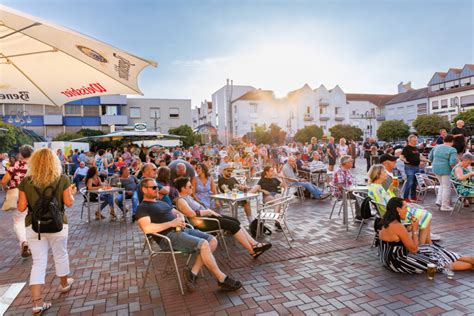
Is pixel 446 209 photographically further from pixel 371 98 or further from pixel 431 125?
pixel 371 98

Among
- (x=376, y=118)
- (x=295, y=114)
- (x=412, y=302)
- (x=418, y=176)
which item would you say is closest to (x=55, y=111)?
(x=295, y=114)

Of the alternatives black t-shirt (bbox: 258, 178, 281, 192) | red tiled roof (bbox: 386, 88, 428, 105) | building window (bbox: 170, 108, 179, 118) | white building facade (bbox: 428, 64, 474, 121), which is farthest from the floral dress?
red tiled roof (bbox: 386, 88, 428, 105)

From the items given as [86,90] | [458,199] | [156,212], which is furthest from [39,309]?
[458,199]

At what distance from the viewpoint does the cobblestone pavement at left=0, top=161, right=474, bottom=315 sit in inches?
134

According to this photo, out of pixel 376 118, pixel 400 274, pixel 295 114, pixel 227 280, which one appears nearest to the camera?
pixel 227 280

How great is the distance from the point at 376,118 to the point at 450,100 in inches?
565

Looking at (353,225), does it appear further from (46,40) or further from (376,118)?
(376,118)

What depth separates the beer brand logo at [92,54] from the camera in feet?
9.88

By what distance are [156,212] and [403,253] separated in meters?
3.11

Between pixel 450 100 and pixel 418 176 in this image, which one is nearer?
pixel 418 176

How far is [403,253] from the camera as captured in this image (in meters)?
4.10

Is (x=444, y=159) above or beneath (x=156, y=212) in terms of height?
above

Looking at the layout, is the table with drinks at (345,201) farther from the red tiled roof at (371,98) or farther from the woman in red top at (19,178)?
the red tiled roof at (371,98)

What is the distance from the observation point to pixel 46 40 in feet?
9.27
